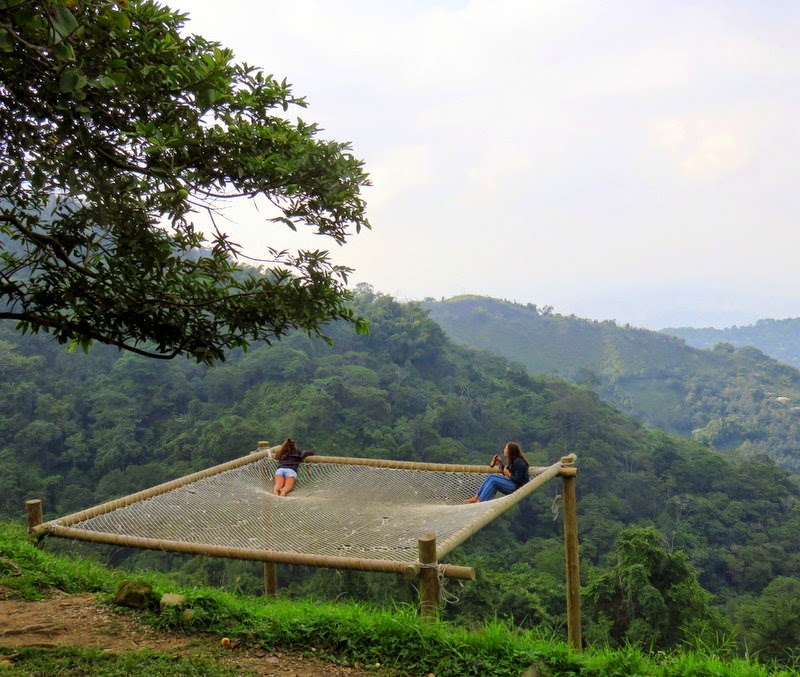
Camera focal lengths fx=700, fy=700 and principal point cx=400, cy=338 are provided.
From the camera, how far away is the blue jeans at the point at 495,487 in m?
4.27

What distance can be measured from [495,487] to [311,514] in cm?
116

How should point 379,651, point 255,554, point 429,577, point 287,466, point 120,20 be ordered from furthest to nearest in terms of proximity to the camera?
point 287,466, point 255,554, point 429,577, point 379,651, point 120,20

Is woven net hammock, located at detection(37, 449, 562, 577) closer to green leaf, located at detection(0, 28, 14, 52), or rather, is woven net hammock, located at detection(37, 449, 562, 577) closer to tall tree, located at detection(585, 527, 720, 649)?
green leaf, located at detection(0, 28, 14, 52)

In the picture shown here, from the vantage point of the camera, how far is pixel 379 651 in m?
2.45

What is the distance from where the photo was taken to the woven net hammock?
3.02 metres

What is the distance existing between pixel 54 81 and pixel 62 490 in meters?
15.2

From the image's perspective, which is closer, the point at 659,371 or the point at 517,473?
the point at 517,473

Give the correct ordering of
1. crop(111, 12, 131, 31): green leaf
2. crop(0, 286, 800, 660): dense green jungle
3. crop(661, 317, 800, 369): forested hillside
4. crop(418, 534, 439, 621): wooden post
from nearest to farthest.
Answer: crop(111, 12, 131, 31): green leaf < crop(418, 534, 439, 621): wooden post < crop(0, 286, 800, 660): dense green jungle < crop(661, 317, 800, 369): forested hillside

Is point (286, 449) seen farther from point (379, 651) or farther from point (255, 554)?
point (379, 651)

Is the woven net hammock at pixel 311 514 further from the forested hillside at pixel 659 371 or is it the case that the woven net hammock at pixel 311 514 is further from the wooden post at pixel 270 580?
the forested hillside at pixel 659 371

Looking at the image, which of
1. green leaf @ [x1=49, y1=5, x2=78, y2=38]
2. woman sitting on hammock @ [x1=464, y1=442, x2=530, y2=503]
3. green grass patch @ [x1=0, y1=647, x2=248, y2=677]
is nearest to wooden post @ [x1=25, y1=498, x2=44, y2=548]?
green grass patch @ [x1=0, y1=647, x2=248, y2=677]

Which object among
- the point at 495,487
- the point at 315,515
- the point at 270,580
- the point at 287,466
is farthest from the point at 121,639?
the point at 495,487

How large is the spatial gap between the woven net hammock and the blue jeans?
0.07 metres

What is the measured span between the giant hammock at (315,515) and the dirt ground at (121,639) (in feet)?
1.38
